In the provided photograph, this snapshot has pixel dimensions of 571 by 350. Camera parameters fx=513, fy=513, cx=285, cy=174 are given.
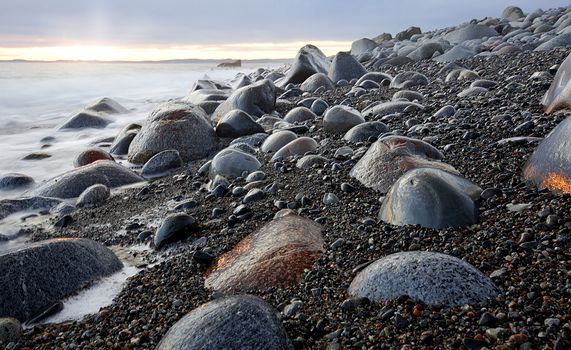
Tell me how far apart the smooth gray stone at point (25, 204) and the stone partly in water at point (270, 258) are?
2.33m

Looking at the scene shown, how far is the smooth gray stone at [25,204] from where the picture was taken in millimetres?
4234

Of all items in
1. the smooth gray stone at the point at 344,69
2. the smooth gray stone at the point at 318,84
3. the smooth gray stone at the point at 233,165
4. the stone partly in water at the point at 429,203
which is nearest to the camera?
the stone partly in water at the point at 429,203

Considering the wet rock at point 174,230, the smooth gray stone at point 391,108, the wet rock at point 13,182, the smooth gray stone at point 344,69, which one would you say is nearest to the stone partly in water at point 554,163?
the wet rock at point 174,230

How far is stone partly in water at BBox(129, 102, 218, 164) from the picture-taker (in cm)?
539

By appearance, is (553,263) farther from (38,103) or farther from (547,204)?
(38,103)

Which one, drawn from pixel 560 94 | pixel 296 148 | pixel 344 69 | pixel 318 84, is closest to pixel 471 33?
pixel 344 69

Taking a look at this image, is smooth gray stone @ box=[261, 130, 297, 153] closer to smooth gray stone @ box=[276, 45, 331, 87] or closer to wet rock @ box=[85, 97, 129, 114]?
smooth gray stone @ box=[276, 45, 331, 87]

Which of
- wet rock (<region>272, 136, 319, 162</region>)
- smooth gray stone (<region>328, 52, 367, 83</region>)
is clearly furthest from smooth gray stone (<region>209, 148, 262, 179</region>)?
smooth gray stone (<region>328, 52, 367, 83</region>)

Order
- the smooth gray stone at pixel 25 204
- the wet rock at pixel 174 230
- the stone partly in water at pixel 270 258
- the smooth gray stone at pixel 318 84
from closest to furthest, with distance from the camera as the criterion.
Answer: the stone partly in water at pixel 270 258 → the wet rock at pixel 174 230 → the smooth gray stone at pixel 25 204 → the smooth gray stone at pixel 318 84

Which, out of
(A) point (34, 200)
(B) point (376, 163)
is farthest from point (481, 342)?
(A) point (34, 200)

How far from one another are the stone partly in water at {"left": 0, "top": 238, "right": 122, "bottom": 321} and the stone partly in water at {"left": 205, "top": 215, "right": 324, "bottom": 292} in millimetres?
730

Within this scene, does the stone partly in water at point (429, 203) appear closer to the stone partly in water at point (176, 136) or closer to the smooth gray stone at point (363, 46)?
the stone partly in water at point (176, 136)

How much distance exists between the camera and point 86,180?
4.69 metres

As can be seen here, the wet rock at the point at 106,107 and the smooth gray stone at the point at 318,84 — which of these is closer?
the smooth gray stone at the point at 318,84
